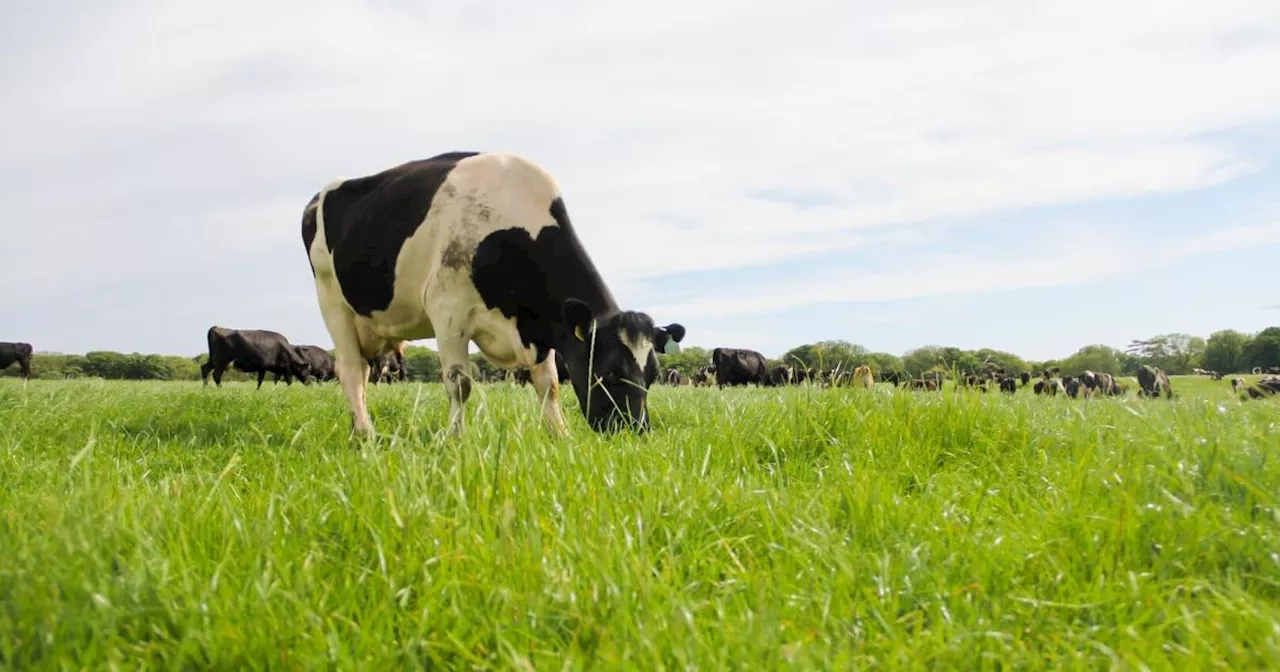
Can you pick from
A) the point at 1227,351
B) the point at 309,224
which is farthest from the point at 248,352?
the point at 1227,351

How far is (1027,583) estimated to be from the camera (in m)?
2.68

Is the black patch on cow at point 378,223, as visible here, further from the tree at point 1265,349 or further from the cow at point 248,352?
the tree at point 1265,349

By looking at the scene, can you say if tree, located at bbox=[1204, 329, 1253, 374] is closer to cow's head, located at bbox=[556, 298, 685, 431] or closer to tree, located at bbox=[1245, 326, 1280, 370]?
tree, located at bbox=[1245, 326, 1280, 370]

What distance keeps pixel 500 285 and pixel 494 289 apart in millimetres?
62

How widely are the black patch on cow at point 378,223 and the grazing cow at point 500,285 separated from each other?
2 cm

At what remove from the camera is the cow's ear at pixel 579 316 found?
6.35m

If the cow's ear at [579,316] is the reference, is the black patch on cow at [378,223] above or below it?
above

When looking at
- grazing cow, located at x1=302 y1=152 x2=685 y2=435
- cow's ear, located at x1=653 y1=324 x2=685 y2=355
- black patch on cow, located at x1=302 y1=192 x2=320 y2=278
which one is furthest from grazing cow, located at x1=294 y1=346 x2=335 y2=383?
Result: cow's ear, located at x1=653 y1=324 x2=685 y2=355

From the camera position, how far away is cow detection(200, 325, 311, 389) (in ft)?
95.2

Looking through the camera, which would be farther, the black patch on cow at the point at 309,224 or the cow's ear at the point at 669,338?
the black patch on cow at the point at 309,224

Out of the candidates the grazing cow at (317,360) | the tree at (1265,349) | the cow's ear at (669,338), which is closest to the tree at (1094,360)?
the tree at (1265,349)

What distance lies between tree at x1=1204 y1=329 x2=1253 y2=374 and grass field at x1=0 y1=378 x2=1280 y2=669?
84.8 m

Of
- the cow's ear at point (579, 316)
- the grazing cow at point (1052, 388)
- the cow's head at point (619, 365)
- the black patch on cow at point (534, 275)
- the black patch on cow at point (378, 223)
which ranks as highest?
the black patch on cow at point (378, 223)

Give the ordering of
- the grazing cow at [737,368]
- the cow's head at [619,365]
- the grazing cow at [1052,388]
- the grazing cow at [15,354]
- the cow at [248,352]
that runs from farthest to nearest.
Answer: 1. the grazing cow at [737,368]
2. the grazing cow at [15,354]
3. the cow at [248,352]
4. the grazing cow at [1052,388]
5. the cow's head at [619,365]
